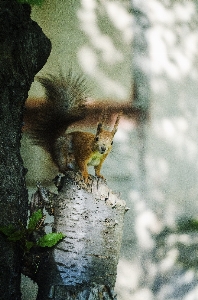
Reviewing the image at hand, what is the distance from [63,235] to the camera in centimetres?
154

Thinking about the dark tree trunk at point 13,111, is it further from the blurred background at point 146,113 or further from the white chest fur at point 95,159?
the blurred background at point 146,113

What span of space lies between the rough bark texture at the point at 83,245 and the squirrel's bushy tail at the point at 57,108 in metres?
0.40

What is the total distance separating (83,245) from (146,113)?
3.89 feet

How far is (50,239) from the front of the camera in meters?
1.51

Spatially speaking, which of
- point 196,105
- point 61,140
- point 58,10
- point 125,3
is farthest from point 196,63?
point 61,140

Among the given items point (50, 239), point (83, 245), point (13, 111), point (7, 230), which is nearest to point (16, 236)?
point (7, 230)

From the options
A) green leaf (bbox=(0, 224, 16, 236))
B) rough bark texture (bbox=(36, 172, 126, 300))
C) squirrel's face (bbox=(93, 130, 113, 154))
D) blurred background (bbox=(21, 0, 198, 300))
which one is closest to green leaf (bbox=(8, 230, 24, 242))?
green leaf (bbox=(0, 224, 16, 236))

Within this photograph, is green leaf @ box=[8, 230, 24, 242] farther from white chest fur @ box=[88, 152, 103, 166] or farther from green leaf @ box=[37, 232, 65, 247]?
white chest fur @ box=[88, 152, 103, 166]

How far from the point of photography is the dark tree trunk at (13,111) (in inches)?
56.6

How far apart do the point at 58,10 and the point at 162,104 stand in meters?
0.94

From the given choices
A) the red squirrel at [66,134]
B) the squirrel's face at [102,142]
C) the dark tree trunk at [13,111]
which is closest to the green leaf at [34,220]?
the dark tree trunk at [13,111]

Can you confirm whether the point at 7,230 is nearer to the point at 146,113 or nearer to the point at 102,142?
the point at 102,142

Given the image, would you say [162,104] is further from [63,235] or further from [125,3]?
[63,235]

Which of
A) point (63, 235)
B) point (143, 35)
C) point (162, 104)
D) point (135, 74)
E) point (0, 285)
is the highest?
point (143, 35)
